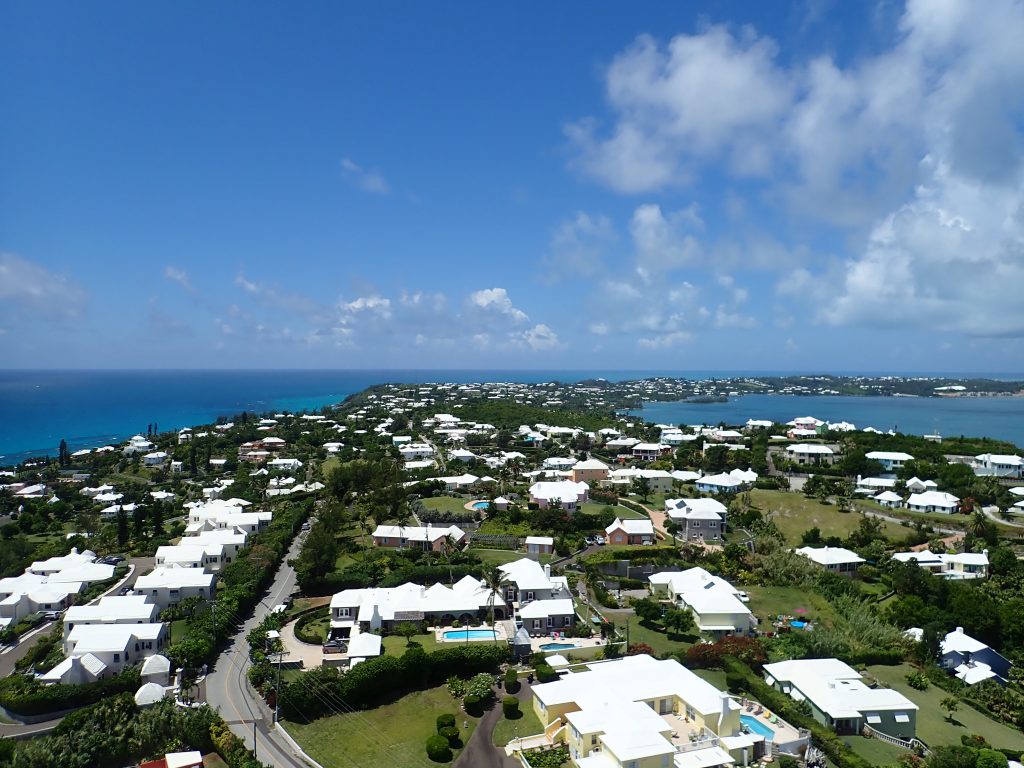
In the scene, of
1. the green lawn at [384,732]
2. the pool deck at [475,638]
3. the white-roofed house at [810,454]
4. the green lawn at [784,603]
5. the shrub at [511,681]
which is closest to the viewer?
the green lawn at [384,732]

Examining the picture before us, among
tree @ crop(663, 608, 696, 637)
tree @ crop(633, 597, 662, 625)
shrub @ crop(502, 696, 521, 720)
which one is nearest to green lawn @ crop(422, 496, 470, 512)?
tree @ crop(633, 597, 662, 625)

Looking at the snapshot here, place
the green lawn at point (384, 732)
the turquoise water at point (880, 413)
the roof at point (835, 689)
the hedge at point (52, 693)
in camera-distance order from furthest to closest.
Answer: the turquoise water at point (880, 413), the roof at point (835, 689), the hedge at point (52, 693), the green lawn at point (384, 732)

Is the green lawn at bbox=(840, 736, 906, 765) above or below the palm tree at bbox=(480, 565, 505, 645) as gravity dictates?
below

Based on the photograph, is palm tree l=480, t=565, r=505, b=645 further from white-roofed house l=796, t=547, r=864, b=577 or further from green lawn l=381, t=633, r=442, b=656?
white-roofed house l=796, t=547, r=864, b=577

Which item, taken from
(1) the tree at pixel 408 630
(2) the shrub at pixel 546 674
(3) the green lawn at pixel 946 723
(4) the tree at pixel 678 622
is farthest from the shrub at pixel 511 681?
(3) the green lawn at pixel 946 723

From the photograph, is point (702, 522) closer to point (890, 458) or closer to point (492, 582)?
point (492, 582)

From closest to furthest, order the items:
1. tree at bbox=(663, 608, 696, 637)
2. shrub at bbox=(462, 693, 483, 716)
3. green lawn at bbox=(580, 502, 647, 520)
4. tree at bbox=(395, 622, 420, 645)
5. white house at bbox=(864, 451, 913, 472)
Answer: shrub at bbox=(462, 693, 483, 716), tree at bbox=(395, 622, 420, 645), tree at bbox=(663, 608, 696, 637), green lawn at bbox=(580, 502, 647, 520), white house at bbox=(864, 451, 913, 472)

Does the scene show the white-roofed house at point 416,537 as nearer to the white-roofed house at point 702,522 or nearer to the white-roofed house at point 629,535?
the white-roofed house at point 629,535

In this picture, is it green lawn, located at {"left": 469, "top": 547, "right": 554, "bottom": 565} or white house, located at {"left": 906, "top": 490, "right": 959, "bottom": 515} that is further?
white house, located at {"left": 906, "top": 490, "right": 959, "bottom": 515}
